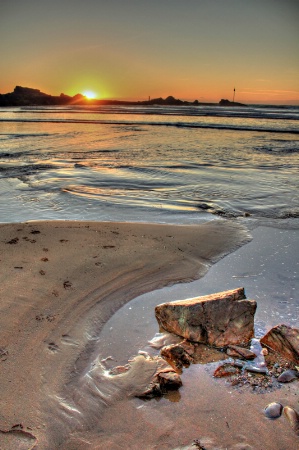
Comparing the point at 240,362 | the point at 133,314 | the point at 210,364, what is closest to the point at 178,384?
the point at 210,364

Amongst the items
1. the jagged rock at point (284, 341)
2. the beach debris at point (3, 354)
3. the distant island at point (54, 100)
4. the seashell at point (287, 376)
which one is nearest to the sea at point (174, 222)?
the seashell at point (287, 376)

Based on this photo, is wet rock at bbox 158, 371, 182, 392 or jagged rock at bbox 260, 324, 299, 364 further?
jagged rock at bbox 260, 324, 299, 364

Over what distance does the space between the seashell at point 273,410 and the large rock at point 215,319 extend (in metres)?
0.65

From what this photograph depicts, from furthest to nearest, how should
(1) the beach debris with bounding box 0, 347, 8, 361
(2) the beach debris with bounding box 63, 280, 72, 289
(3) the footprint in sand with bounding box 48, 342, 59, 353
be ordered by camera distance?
(2) the beach debris with bounding box 63, 280, 72, 289, (3) the footprint in sand with bounding box 48, 342, 59, 353, (1) the beach debris with bounding box 0, 347, 8, 361

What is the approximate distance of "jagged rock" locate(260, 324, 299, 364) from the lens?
2779 millimetres

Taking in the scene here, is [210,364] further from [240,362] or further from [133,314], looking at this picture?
[133,314]

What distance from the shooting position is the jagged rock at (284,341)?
2.78 m

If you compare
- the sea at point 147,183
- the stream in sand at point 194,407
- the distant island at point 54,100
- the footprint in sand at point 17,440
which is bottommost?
the footprint in sand at point 17,440

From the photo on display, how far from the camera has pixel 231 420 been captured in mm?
2312

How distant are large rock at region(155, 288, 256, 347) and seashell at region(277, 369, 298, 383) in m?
0.44

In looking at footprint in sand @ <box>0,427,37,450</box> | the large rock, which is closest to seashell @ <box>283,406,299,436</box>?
the large rock

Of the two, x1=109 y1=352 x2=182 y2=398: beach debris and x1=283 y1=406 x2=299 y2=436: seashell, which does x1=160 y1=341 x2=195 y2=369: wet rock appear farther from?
x1=283 y1=406 x2=299 y2=436: seashell

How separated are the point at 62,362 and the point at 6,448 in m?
0.78

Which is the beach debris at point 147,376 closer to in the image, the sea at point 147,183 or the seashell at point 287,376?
the seashell at point 287,376
